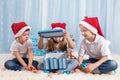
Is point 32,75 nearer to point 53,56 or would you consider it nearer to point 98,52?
point 53,56

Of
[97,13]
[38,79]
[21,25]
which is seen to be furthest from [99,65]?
[97,13]

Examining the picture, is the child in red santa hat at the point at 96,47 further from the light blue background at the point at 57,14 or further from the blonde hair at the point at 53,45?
the light blue background at the point at 57,14

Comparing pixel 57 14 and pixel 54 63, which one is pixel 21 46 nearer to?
pixel 54 63

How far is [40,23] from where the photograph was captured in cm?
236

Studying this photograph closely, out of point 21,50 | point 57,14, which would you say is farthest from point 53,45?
point 57,14

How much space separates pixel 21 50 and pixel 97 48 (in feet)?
1.61

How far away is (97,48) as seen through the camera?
4.87ft

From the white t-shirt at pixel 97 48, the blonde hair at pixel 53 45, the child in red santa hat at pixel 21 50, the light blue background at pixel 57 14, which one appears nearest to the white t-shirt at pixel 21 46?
the child in red santa hat at pixel 21 50

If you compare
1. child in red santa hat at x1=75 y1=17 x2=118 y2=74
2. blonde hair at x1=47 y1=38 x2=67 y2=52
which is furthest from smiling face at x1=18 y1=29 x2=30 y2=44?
child in red santa hat at x1=75 y1=17 x2=118 y2=74

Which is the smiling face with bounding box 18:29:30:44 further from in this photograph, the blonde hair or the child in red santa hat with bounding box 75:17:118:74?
the child in red santa hat with bounding box 75:17:118:74

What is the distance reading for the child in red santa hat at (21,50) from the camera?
1.52m

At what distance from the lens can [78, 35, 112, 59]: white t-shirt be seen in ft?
4.76

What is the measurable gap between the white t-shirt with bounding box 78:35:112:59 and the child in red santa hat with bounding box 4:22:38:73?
1.07ft

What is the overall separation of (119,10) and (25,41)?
1.14 metres
